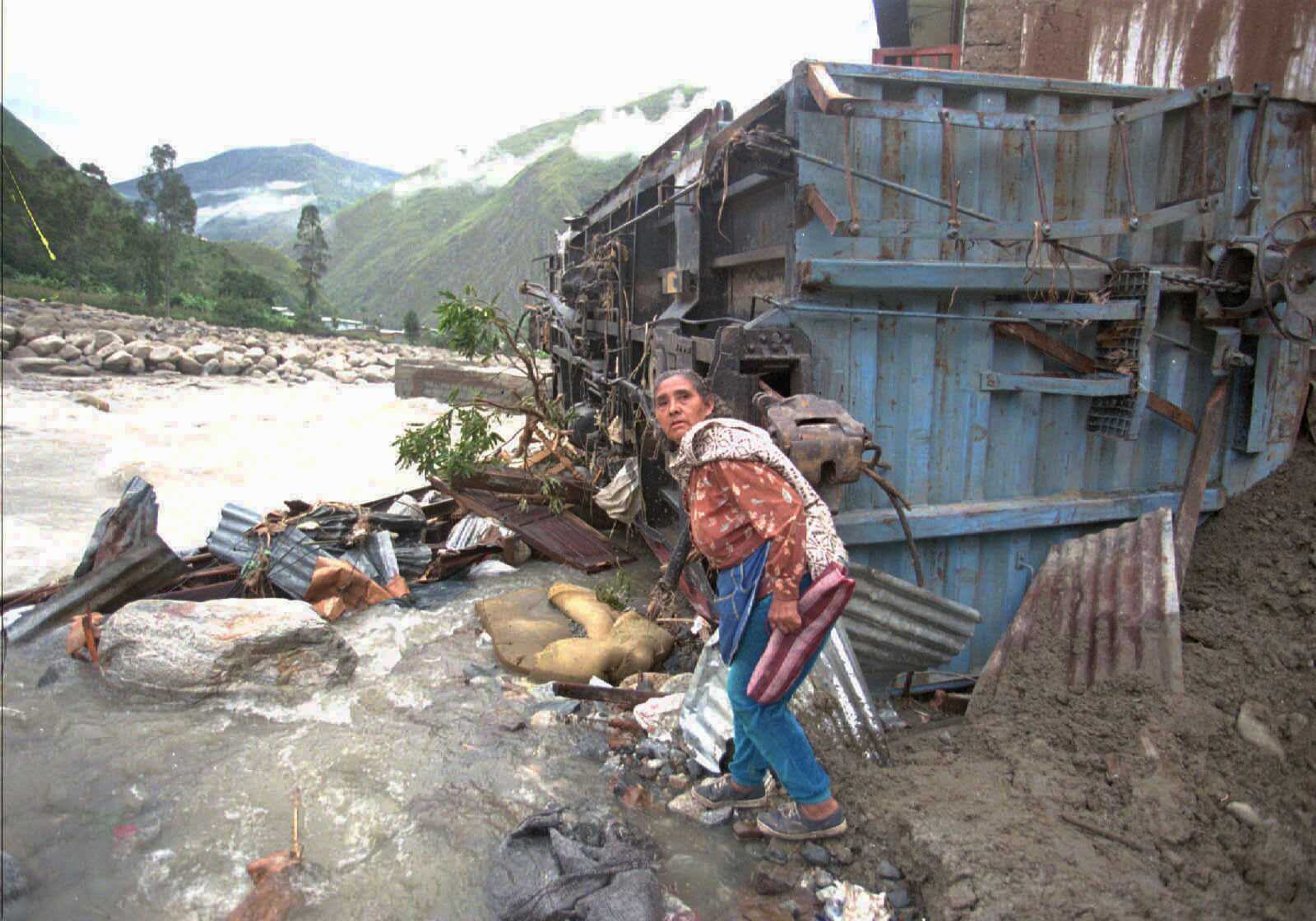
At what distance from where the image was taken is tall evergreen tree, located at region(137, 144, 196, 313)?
27703 mm

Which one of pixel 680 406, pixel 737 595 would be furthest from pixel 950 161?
pixel 737 595

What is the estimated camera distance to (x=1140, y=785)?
3023mm

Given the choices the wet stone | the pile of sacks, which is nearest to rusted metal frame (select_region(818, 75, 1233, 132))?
the pile of sacks

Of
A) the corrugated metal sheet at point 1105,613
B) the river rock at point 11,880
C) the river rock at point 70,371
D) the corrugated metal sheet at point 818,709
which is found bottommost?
the river rock at point 11,880

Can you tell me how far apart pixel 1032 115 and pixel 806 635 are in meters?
3.04

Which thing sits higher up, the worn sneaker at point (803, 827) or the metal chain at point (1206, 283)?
the metal chain at point (1206, 283)

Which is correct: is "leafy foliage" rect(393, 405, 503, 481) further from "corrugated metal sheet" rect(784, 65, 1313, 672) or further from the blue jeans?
the blue jeans

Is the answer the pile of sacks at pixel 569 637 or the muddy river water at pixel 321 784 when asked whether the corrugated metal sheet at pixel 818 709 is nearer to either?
the muddy river water at pixel 321 784

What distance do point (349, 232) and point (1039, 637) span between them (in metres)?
73.2

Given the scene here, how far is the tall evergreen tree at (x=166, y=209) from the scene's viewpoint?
1091 inches

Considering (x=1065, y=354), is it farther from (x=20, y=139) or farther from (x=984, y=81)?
(x=20, y=139)

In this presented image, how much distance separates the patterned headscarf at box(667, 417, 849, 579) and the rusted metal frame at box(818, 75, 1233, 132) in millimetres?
1782

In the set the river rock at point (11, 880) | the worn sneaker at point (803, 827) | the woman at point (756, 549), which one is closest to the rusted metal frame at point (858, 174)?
the woman at point (756, 549)

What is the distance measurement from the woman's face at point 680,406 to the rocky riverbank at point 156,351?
14.4 m
